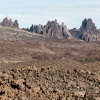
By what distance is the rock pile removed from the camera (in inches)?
529

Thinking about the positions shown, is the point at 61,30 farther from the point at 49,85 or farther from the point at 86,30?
the point at 49,85

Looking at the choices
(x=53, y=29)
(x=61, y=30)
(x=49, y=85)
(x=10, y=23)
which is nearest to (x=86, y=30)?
(x=61, y=30)

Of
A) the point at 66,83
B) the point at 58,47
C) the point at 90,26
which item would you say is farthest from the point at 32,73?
the point at 90,26

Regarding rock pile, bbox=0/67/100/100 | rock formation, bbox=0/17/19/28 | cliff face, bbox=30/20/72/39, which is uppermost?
rock formation, bbox=0/17/19/28

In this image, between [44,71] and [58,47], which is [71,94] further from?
[58,47]

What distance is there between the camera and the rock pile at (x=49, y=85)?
13445mm

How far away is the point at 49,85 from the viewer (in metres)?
15.2

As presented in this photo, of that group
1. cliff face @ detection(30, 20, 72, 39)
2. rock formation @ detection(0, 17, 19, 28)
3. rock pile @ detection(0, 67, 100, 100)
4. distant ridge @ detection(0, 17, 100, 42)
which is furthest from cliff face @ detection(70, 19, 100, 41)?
rock pile @ detection(0, 67, 100, 100)

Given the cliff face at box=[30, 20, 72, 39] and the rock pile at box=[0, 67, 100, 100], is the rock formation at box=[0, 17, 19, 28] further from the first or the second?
the rock pile at box=[0, 67, 100, 100]

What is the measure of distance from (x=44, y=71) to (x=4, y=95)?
464 centimetres

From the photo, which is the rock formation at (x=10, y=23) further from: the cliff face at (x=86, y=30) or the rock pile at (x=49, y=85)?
the rock pile at (x=49, y=85)

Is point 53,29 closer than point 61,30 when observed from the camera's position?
Yes

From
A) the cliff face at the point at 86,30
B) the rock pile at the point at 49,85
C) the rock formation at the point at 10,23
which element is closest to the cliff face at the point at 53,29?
the cliff face at the point at 86,30

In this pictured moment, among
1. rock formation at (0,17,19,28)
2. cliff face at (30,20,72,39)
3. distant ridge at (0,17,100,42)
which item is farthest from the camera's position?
rock formation at (0,17,19,28)
